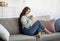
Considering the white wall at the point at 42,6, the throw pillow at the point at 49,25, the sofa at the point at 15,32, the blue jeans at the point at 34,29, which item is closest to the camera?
the sofa at the point at 15,32

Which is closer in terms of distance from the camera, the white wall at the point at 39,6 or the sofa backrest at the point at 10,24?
the sofa backrest at the point at 10,24

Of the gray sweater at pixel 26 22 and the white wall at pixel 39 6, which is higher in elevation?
the white wall at pixel 39 6

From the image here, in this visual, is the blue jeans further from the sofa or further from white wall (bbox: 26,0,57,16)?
white wall (bbox: 26,0,57,16)

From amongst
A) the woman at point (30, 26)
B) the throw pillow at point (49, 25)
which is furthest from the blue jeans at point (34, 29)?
the throw pillow at point (49, 25)

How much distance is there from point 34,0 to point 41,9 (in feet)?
1.18

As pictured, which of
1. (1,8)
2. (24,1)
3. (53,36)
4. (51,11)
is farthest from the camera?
(51,11)

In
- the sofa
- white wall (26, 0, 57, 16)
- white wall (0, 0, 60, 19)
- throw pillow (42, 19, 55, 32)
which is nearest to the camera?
the sofa

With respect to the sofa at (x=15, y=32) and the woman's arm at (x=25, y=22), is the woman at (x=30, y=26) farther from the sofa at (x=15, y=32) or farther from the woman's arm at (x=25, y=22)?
the sofa at (x=15, y=32)

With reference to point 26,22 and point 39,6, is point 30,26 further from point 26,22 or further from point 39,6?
point 39,6

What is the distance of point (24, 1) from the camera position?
4492 mm

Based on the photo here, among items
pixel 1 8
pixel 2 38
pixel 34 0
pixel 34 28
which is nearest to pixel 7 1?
pixel 1 8

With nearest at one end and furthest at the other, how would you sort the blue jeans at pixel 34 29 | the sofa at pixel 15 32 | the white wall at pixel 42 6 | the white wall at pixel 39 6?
the sofa at pixel 15 32
the blue jeans at pixel 34 29
the white wall at pixel 39 6
the white wall at pixel 42 6

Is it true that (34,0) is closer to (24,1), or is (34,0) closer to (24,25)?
(24,1)

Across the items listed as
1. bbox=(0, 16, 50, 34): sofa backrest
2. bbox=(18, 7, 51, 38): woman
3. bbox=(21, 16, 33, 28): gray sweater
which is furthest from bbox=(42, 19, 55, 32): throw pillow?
bbox=(0, 16, 50, 34): sofa backrest
